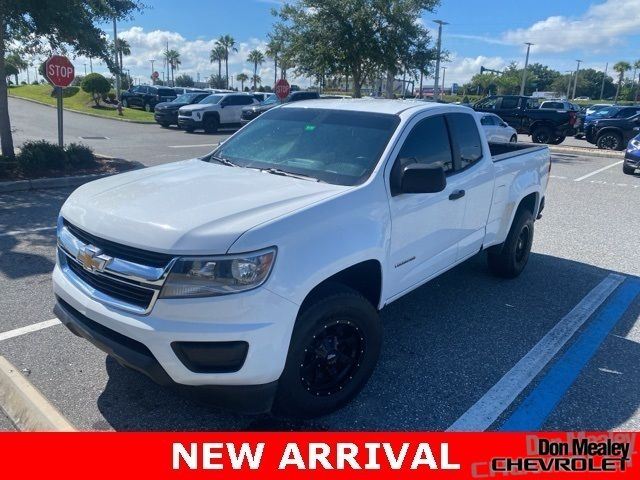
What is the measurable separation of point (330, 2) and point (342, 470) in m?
18.0

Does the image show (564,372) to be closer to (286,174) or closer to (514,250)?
(514,250)

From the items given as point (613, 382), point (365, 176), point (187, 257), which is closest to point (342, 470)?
point (187, 257)

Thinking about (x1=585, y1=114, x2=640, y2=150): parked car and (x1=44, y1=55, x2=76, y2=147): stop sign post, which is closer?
(x1=44, y1=55, x2=76, y2=147): stop sign post

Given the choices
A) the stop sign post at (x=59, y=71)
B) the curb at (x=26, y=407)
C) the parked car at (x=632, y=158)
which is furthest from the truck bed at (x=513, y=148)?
the parked car at (x=632, y=158)

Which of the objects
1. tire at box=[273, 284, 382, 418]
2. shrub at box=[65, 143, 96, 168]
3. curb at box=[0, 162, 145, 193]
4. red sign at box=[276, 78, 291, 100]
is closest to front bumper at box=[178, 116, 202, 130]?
A: red sign at box=[276, 78, 291, 100]

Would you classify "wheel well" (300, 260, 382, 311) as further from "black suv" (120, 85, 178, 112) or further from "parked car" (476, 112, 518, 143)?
"black suv" (120, 85, 178, 112)

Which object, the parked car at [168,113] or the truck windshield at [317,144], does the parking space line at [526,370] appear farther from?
the parked car at [168,113]

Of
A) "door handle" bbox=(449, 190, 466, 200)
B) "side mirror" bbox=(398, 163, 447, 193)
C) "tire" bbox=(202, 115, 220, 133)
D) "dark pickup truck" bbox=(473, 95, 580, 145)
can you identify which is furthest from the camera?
"tire" bbox=(202, 115, 220, 133)

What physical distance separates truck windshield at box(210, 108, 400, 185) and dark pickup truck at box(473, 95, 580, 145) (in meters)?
20.0

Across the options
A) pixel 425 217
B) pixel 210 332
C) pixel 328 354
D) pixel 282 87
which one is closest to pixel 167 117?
pixel 282 87

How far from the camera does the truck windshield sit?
345cm

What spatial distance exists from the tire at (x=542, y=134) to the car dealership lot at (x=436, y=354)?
17159 millimetres

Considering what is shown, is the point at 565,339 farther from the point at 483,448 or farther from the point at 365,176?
the point at 365,176

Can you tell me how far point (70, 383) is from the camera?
329cm
